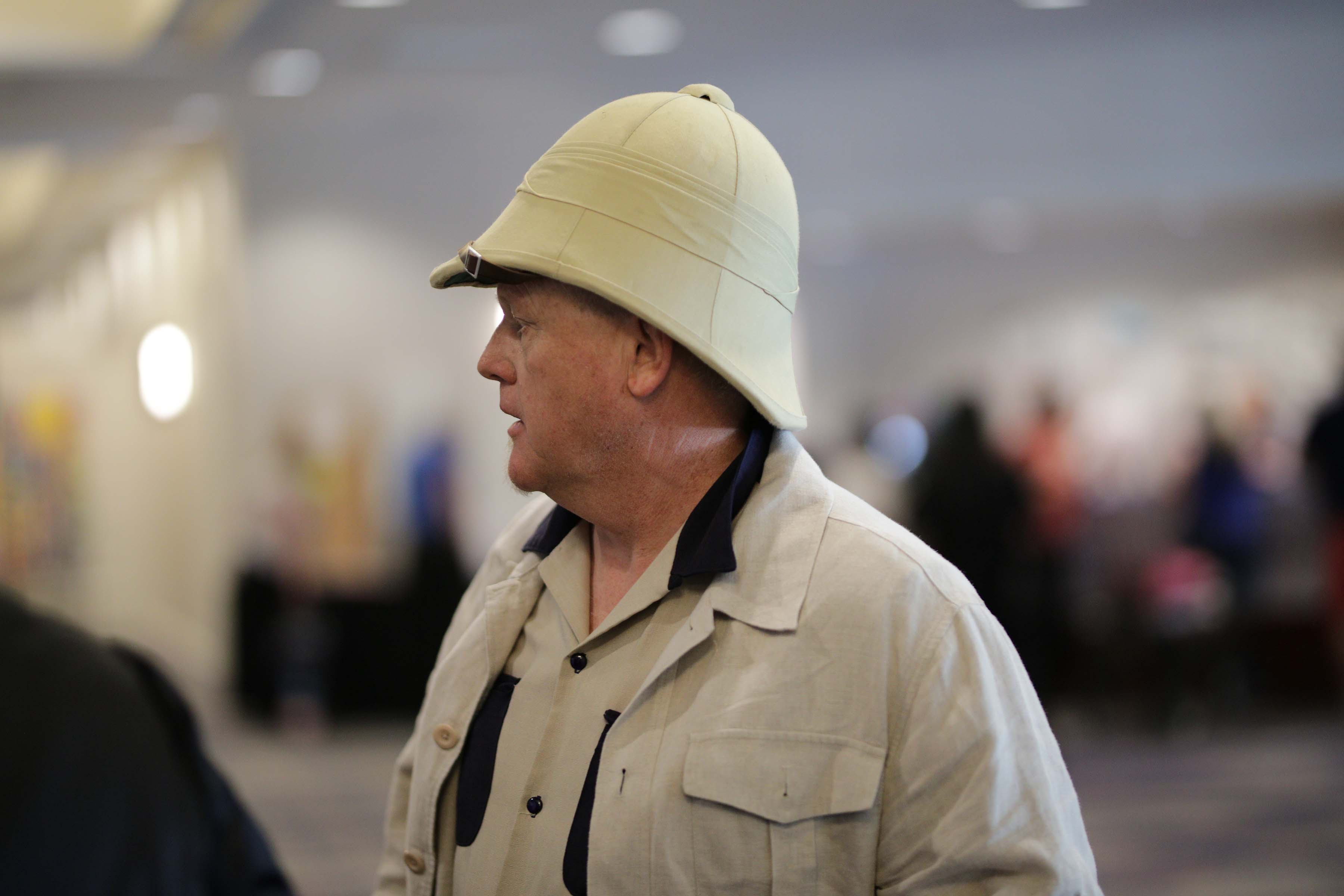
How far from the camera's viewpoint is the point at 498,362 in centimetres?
139

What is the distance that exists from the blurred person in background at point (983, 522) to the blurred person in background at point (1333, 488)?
160cm

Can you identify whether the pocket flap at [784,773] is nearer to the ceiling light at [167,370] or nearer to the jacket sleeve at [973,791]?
the jacket sleeve at [973,791]

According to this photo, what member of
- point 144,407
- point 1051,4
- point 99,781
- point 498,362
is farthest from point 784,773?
point 144,407

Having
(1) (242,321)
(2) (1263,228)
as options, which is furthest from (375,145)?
(2) (1263,228)

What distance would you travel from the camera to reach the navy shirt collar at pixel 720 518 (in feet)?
4.29

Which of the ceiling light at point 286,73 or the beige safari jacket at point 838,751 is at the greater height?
the ceiling light at point 286,73

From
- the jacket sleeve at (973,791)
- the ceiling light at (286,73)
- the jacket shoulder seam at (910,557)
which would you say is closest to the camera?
the jacket sleeve at (973,791)

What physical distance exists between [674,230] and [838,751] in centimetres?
61

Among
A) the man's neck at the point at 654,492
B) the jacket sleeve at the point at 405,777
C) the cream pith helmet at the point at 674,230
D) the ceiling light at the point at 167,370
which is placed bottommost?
the jacket sleeve at the point at 405,777

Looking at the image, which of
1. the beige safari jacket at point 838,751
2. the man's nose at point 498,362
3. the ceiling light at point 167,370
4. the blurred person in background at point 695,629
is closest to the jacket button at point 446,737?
the blurred person in background at point 695,629

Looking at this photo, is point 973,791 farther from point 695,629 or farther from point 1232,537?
point 1232,537

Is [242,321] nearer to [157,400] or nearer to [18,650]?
[157,400]

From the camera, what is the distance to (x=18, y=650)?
→ 4.06 ft

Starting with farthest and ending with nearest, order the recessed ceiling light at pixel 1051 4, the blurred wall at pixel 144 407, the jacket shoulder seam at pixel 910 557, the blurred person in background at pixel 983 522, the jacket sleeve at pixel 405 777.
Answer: the blurred wall at pixel 144 407, the blurred person in background at pixel 983 522, the recessed ceiling light at pixel 1051 4, the jacket sleeve at pixel 405 777, the jacket shoulder seam at pixel 910 557
